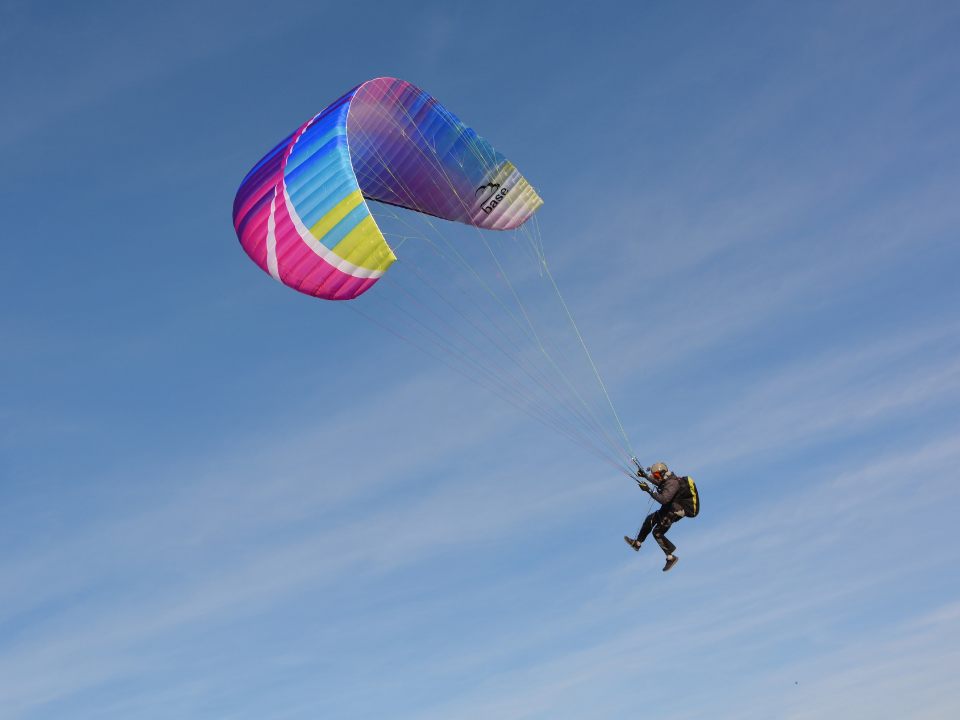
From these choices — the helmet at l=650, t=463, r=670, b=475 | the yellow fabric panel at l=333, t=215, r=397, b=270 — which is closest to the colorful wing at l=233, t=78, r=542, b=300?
the yellow fabric panel at l=333, t=215, r=397, b=270

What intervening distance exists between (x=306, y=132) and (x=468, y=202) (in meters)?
5.08

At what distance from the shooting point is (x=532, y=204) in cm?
3072

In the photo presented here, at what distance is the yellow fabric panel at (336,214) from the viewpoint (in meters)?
25.8

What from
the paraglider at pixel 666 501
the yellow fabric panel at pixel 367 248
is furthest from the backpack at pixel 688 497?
the yellow fabric panel at pixel 367 248

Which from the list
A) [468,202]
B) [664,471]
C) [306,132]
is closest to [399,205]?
[468,202]

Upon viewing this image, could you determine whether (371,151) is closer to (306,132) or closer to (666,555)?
(306,132)

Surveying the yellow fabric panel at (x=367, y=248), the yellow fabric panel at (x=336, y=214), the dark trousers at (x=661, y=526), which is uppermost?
the yellow fabric panel at (x=336, y=214)

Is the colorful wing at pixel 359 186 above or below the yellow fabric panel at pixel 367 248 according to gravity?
above

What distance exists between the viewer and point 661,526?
25.3 m

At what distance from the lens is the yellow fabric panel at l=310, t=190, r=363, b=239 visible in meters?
25.8

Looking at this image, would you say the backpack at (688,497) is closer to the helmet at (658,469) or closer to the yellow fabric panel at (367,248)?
the helmet at (658,469)

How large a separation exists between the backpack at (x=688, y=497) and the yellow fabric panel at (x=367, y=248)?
7.45 m

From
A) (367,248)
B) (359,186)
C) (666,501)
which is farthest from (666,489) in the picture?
(359,186)

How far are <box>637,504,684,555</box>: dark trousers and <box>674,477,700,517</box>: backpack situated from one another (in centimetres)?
19
